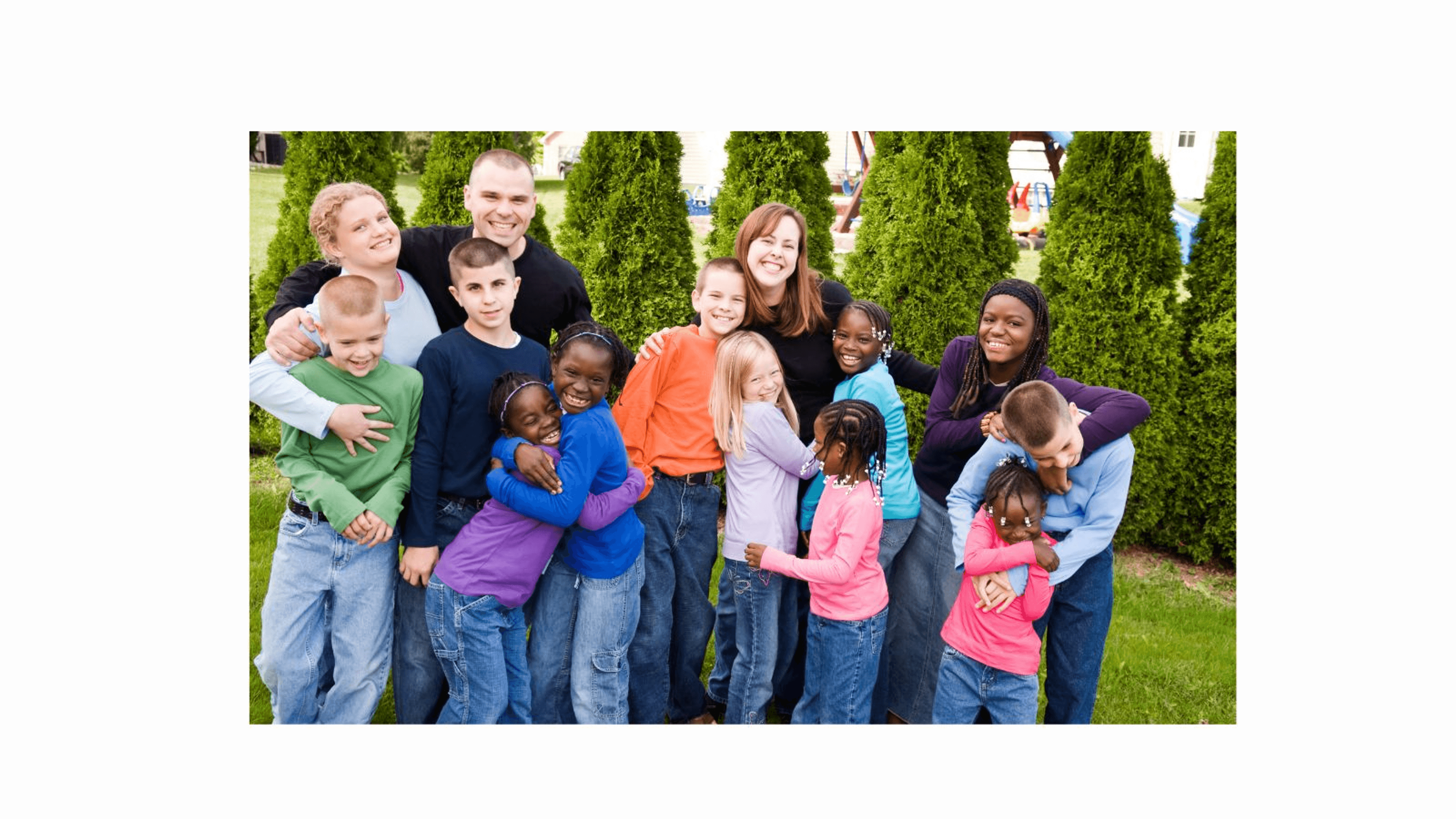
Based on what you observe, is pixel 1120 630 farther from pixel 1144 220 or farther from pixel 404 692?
pixel 404 692

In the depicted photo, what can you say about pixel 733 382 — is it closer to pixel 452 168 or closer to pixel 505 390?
pixel 505 390

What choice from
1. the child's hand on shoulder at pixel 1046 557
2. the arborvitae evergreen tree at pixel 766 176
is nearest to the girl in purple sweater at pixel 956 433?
the child's hand on shoulder at pixel 1046 557

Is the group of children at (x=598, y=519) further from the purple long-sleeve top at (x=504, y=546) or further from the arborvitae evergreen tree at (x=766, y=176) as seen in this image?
the arborvitae evergreen tree at (x=766, y=176)

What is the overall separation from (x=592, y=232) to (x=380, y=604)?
2.60 metres

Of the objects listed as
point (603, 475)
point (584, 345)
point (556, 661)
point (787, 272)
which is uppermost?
point (787, 272)

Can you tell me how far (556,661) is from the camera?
156 inches

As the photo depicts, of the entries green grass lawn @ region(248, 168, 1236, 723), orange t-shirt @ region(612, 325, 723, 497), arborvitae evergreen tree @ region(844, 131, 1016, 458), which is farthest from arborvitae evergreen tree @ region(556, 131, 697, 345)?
orange t-shirt @ region(612, 325, 723, 497)

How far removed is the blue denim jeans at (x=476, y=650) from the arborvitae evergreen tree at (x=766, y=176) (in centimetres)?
268

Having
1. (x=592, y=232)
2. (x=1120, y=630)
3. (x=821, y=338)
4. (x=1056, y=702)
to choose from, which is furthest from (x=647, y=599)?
(x=1120, y=630)

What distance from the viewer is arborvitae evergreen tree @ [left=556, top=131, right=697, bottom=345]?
534 cm

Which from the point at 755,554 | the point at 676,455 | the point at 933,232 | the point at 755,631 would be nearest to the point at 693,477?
the point at 676,455

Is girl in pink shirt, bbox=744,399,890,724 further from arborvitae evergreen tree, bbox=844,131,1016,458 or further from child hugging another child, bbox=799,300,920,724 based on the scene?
arborvitae evergreen tree, bbox=844,131,1016,458

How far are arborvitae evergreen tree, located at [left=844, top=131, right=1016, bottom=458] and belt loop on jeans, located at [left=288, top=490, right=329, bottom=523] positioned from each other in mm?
3518

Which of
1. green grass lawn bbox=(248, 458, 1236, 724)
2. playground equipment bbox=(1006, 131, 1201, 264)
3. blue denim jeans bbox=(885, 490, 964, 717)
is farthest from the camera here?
playground equipment bbox=(1006, 131, 1201, 264)
